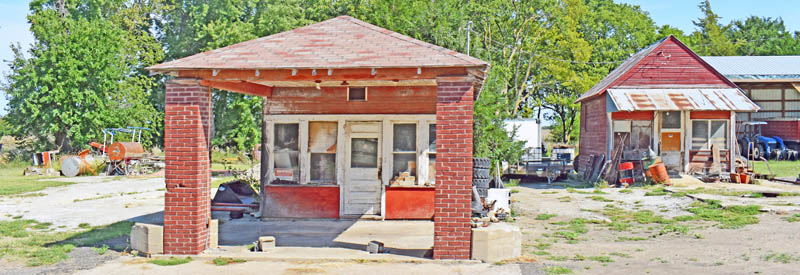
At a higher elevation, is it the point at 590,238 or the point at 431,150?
the point at 431,150

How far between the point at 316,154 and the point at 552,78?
39.3 meters

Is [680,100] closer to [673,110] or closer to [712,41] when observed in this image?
[673,110]

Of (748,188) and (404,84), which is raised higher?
(404,84)

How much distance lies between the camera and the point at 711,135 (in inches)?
938

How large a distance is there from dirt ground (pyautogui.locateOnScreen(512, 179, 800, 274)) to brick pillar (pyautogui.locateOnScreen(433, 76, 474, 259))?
1.29 meters

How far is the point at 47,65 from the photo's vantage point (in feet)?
128

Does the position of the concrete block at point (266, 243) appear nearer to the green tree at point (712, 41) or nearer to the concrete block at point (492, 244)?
the concrete block at point (492, 244)

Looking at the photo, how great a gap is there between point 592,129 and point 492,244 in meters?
19.5

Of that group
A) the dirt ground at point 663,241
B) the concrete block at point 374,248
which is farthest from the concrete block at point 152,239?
the dirt ground at point 663,241

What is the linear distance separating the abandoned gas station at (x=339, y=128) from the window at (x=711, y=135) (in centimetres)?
1370

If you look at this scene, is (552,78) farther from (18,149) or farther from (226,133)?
(18,149)

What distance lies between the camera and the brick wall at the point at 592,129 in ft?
84.1

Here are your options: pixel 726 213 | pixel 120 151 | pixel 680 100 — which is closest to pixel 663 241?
pixel 726 213

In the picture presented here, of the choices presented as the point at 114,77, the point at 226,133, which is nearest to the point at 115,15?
the point at 114,77
